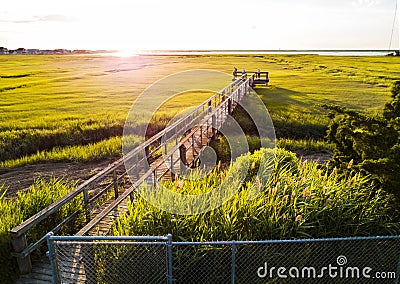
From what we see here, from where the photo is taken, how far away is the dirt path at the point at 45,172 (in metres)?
12.7

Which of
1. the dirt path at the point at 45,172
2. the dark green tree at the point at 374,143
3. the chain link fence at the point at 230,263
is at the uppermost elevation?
the dark green tree at the point at 374,143

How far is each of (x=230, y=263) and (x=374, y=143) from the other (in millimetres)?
4832

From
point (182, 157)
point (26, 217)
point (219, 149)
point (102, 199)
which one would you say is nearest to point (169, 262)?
point (26, 217)

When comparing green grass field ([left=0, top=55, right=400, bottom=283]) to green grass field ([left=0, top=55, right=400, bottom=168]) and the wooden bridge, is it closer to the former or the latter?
green grass field ([left=0, top=55, right=400, bottom=168])

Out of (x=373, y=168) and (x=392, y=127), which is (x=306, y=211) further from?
(x=392, y=127)

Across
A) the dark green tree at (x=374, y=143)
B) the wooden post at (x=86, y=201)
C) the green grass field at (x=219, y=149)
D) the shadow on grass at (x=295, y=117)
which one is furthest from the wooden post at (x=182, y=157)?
the shadow on grass at (x=295, y=117)

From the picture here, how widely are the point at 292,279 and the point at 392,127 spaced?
4.86m

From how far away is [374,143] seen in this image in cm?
806

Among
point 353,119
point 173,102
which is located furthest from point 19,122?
point 353,119

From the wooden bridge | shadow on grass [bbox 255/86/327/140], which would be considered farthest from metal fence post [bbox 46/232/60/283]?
shadow on grass [bbox 255/86/327/140]

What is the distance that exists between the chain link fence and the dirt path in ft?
25.8

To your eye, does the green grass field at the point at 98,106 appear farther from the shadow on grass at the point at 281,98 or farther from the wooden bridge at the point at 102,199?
the wooden bridge at the point at 102,199

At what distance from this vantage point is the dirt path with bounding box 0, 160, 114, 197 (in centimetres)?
1273

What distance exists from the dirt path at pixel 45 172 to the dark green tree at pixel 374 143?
8.85 m
